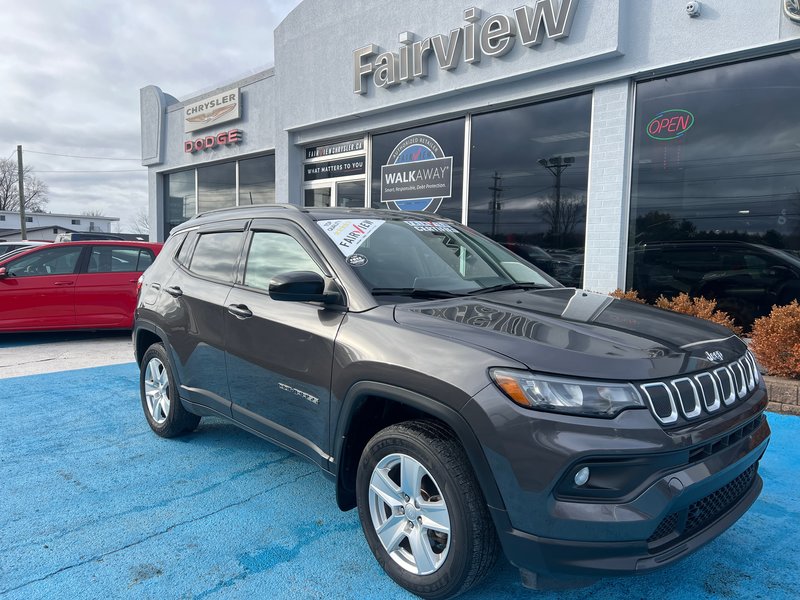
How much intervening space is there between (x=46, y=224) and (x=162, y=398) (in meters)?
82.2

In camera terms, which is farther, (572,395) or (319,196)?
(319,196)

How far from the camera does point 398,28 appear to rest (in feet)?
31.4

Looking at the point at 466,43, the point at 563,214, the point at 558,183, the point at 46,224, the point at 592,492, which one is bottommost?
the point at 592,492

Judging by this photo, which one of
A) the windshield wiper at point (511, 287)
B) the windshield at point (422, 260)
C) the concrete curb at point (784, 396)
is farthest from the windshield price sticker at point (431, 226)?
the concrete curb at point (784, 396)

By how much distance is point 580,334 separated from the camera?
7.45ft

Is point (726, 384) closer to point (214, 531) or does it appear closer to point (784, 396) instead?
point (214, 531)

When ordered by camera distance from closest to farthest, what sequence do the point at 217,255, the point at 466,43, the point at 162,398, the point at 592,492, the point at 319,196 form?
the point at 592,492 → the point at 217,255 → the point at 162,398 → the point at 466,43 → the point at 319,196

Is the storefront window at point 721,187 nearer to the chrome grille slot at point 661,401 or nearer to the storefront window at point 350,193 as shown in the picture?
the chrome grille slot at point 661,401

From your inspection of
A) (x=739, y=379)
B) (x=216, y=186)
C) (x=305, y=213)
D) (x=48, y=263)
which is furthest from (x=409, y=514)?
(x=216, y=186)

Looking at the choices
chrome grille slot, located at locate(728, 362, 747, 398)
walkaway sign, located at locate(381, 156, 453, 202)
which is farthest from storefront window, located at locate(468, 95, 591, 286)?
chrome grille slot, located at locate(728, 362, 747, 398)

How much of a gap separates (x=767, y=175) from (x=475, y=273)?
4.96 m

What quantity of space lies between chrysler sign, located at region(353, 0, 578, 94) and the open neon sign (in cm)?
164

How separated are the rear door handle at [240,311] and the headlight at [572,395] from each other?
178 cm

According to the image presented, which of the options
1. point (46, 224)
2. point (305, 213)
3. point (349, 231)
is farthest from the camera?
point (46, 224)
